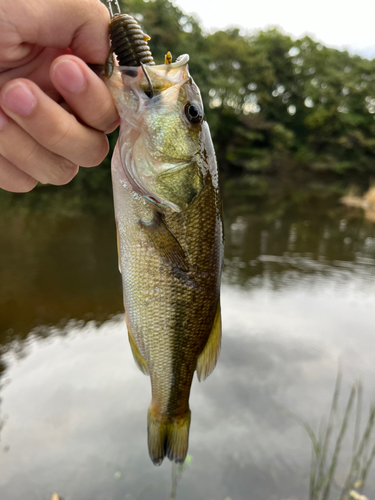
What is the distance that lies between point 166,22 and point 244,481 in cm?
3145

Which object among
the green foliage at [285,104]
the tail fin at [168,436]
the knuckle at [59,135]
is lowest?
the tail fin at [168,436]

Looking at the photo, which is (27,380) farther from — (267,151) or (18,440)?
(267,151)

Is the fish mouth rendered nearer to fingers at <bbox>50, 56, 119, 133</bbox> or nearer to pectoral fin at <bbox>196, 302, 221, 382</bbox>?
fingers at <bbox>50, 56, 119, 133</bbox>

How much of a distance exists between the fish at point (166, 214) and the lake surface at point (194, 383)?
2763 millimetres

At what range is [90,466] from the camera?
3791 mm

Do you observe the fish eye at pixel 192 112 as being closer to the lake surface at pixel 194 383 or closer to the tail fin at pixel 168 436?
the tail fin at pixel 168 436

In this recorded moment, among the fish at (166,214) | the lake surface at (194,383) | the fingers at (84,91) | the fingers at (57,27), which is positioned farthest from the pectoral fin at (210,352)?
the lake surface at (194,383)

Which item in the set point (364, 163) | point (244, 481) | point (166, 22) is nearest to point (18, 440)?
point (244, 481)

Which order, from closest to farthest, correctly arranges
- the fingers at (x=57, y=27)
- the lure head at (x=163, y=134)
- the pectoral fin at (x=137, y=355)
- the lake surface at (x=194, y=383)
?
the fingers at (x=57, y=27)
the lure head at (x=163, y=134)
the pectoral fin at (x=137, y=355)
the lake surface at (x=194, y=383)

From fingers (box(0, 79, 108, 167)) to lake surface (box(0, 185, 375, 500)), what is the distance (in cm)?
346

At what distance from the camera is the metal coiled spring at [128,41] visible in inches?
45.9

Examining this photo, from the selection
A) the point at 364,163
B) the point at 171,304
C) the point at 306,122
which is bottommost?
the point at 171,304

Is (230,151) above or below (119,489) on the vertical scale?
above

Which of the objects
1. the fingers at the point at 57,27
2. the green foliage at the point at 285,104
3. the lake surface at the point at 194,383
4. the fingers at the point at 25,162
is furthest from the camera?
the green foliage at the point at 285,104
